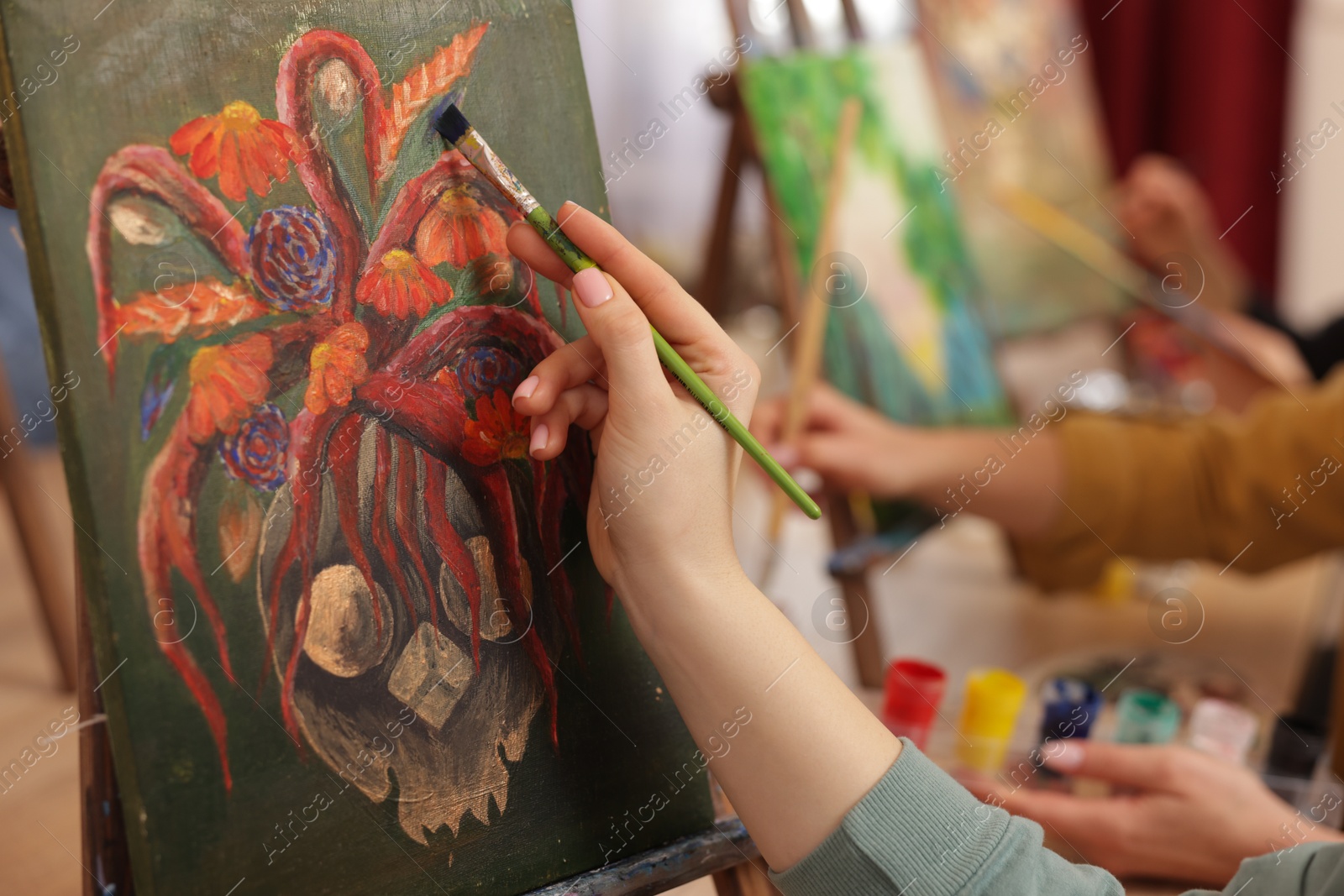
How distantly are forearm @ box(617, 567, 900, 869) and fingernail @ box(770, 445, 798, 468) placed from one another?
0.57 metres

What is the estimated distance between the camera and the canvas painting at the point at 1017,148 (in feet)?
5.66

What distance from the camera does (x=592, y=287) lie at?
563 millimetres

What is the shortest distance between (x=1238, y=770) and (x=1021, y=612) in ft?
2.24

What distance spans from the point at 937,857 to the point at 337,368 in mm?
418

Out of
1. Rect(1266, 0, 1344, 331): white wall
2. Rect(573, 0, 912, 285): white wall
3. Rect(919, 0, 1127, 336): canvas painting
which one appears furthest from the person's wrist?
Rect(1266, 0, 1344, 331): white wall

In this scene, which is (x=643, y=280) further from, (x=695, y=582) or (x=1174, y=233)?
(x=1174, y=233)

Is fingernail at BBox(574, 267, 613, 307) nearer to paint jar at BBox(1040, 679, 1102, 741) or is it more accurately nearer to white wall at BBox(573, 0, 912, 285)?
paint jar at BBox(1040, 679, 1102, 741)

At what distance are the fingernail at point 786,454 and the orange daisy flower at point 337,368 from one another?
Answer: 632 millimetres

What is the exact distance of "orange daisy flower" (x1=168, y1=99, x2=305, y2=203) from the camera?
520 mm

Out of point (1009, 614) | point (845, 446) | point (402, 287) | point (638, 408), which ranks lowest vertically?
point (1009, 614)

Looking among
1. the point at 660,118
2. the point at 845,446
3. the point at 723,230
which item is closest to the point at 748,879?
the point at 845,446

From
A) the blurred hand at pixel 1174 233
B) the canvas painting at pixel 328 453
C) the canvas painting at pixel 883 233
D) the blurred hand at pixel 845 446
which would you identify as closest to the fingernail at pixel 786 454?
the blurred hand at pixel 845 446

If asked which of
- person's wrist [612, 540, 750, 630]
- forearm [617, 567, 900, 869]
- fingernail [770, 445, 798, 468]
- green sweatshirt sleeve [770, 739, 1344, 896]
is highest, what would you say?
person's wrist [612, 540, 750, 630]

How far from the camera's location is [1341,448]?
1.15 m
